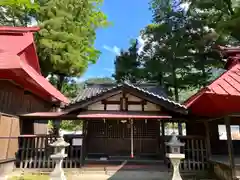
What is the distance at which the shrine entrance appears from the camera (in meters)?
11.3

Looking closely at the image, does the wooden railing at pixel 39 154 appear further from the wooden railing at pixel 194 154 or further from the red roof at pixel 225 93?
the red roof at pixel 225 93

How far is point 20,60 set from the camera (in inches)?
317

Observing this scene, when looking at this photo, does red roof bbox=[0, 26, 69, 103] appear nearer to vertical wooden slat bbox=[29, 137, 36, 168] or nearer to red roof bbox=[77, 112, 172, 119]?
vertical wooden slat bbox=[29, 137, 36, 168]

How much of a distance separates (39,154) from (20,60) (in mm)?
4458

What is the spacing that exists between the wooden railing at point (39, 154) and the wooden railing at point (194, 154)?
414cm

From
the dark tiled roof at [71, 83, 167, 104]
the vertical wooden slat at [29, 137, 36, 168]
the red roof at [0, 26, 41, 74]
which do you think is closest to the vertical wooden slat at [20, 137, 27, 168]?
the vertical wooden slat at [29, 137, 36, 168]

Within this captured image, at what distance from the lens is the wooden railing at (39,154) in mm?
9703

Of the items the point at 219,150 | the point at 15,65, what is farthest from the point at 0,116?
the point at 219,150

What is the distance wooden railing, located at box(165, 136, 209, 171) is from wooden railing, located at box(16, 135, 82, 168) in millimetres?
4140

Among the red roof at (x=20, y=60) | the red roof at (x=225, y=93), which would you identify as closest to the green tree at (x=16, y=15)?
the red roof at (x=20, y=60)

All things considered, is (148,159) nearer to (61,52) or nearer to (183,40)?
(61,52)

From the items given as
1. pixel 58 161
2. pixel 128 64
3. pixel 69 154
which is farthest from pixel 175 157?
pixel 128 64

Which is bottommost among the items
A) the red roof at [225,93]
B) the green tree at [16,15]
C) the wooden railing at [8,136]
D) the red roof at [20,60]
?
the wooden railing at [8,136]

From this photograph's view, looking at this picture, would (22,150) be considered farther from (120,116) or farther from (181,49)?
(181,49)
